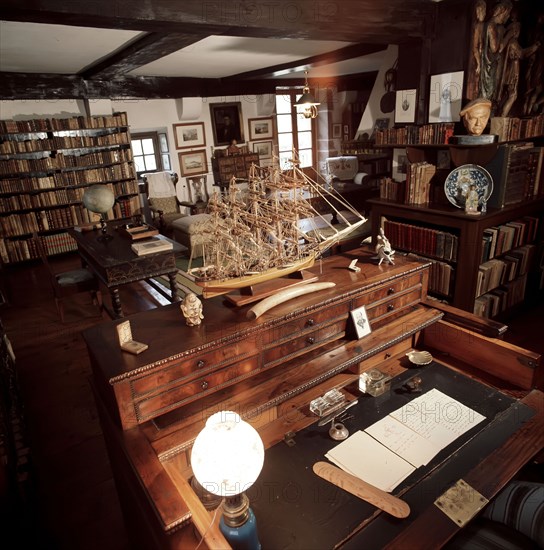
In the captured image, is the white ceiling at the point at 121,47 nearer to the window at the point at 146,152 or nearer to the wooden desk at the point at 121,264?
the window at the point at 146,152

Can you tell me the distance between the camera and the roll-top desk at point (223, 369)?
1.44 meters

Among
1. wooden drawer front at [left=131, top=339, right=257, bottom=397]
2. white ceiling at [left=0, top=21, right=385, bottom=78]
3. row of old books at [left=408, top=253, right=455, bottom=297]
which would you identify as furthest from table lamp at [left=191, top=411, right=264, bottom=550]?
white ceiling at [left=0, top=21, right=385, bottom=78]

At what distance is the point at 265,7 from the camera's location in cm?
288

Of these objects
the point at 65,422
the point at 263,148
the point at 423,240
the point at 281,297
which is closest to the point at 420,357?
the point at 281,297

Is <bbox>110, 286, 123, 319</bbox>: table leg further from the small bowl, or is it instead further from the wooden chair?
the small bowl

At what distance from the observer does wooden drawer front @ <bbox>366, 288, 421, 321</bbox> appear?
2.20 m

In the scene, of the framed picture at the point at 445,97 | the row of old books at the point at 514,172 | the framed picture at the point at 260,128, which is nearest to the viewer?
the row of old books at the point at 514,172

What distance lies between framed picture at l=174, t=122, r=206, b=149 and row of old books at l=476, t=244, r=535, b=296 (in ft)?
22.8

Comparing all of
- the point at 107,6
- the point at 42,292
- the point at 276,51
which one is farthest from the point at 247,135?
the point at 107,6

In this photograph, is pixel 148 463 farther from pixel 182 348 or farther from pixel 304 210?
pixel 304 210

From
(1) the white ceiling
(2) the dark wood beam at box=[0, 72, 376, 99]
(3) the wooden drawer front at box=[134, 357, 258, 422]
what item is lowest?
(3) the wooden drawer front at box=[134, 357, 258, 422]

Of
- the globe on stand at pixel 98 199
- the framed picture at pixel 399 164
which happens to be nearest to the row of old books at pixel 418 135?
the framed picture at pixel 399 164

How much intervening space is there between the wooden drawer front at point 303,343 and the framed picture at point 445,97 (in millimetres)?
2738

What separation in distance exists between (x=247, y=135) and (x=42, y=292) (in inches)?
244
